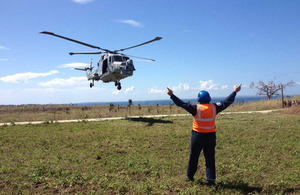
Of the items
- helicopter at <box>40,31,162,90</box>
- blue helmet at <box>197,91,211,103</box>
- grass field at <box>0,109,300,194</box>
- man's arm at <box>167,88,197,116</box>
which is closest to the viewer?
man's arm at <box>167,88,197,116</box>

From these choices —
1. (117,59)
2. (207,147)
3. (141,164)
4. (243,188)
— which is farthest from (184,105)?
(117,59)

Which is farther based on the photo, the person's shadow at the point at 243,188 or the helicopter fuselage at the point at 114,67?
the helicopter fuselage at the point at 114,67

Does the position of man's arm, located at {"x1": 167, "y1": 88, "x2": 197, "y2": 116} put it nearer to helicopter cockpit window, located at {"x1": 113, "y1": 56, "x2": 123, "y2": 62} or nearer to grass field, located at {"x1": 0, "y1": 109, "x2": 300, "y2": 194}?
grass field, located at {"x1": 0, "y1": 109, "x2": 300, "y2": 194}

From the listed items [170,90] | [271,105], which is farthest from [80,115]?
[271,105]

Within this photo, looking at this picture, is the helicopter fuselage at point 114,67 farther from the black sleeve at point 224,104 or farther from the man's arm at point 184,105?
the black sleeve at point 224,104

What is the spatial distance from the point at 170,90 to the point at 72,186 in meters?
3.56

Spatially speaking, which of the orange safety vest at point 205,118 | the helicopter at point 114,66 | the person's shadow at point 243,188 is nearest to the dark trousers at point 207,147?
the orange safety vest at point 205,118

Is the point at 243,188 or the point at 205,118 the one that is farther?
the point at 243,188

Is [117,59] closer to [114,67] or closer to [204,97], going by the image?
[114,67]

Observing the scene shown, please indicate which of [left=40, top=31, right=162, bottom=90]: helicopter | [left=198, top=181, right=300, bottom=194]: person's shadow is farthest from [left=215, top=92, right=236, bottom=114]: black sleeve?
[left=40, top=31, right=162, bottom=90]: helicopter

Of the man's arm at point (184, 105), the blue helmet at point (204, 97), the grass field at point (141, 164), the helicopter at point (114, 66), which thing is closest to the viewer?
the man's arm at point (184, 105)

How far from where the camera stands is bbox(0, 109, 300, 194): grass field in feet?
18.5

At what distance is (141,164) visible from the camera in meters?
7.52

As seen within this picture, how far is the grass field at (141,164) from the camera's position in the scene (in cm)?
564
